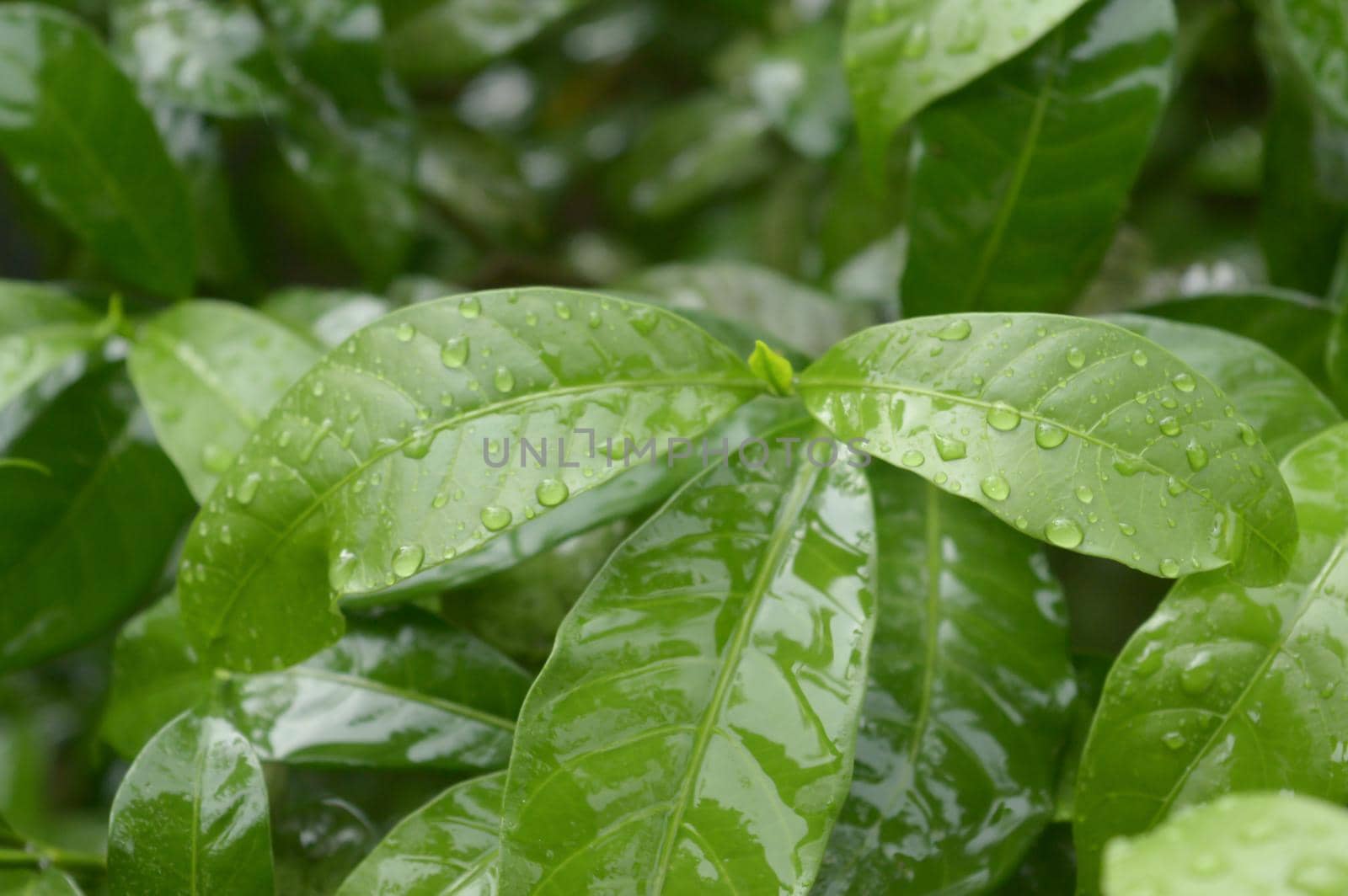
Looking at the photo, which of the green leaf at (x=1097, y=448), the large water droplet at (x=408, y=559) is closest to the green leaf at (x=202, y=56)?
the large water droplet at (x=408, y=559)

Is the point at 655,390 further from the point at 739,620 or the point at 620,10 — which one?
the point at 620,10

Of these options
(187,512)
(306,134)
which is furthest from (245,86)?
(187,512)

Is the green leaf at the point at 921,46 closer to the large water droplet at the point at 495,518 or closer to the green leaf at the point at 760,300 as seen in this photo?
the green leaf at the point at 760,300

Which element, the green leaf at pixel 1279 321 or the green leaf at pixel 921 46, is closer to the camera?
the green leaf at pixel 921 46

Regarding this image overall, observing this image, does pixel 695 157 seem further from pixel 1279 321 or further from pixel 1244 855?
pixel 1244 855

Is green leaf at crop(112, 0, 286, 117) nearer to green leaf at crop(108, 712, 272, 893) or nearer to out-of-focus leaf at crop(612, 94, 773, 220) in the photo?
out-of-focus leaf at crop(612, 94, 773, 220)
